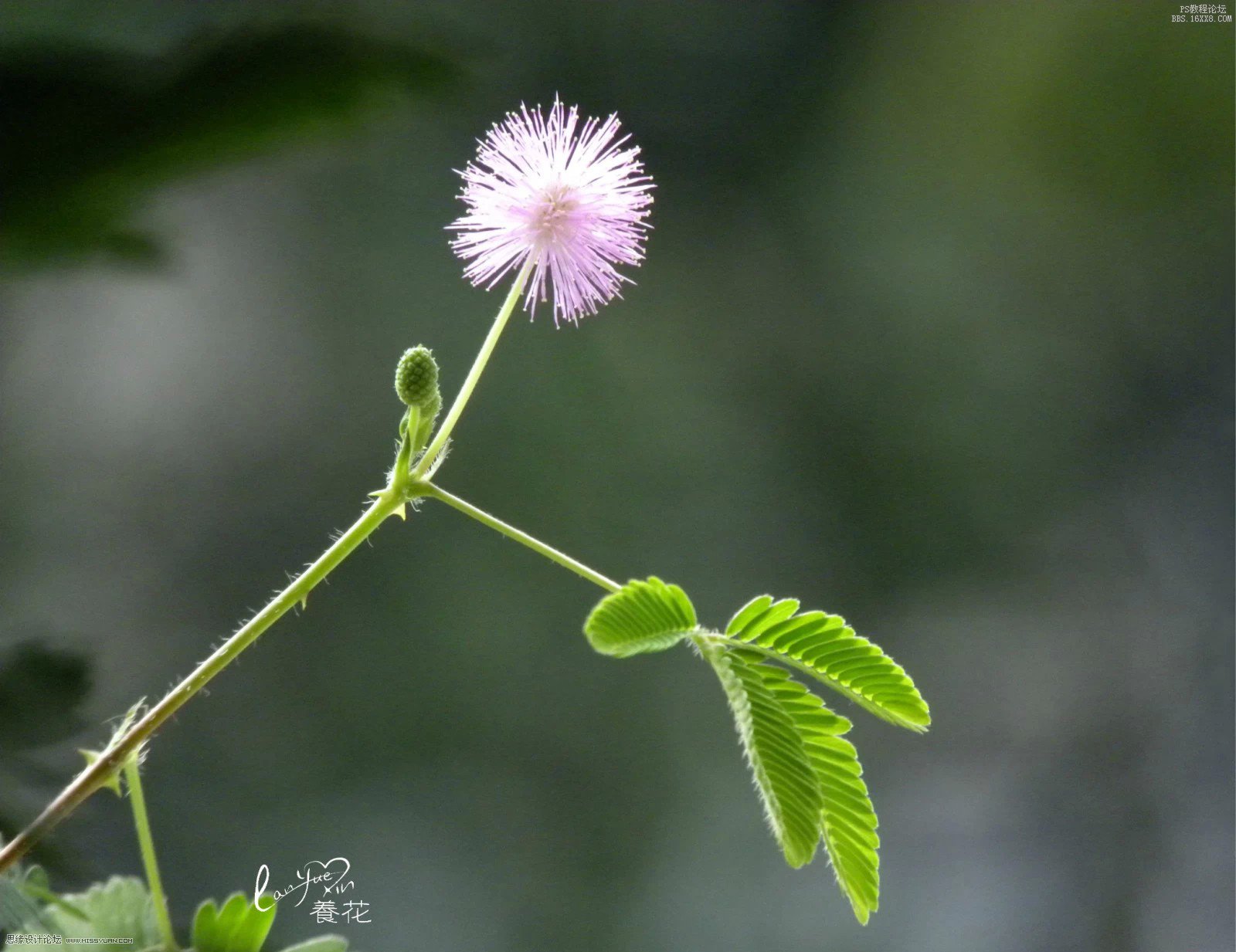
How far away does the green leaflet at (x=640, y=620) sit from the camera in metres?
0.40

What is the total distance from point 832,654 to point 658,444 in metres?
0.81

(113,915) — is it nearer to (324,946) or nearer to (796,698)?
(324,946)

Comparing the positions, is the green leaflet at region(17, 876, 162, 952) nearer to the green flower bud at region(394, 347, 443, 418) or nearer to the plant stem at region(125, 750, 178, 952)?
the plant stem at region(125, 750, 178, 952)

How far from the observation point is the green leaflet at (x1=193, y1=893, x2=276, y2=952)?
0.45m

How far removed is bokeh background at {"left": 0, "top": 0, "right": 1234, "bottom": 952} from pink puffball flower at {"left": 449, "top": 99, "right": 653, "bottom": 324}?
619mm

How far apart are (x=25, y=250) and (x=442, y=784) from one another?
698 mm

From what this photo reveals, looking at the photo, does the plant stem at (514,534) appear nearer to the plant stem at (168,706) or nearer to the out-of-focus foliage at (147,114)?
the plant stem at (168,706)

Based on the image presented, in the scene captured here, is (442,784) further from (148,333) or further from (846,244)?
(846,244)

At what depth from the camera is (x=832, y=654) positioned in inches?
18.5

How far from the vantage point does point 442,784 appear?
3.67ft
